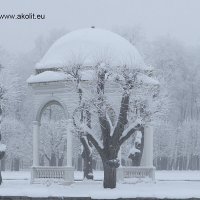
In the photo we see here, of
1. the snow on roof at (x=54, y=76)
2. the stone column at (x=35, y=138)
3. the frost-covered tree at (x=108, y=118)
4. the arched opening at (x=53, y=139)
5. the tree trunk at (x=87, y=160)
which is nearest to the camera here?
the frost-covered tree at (x=108, y=118)

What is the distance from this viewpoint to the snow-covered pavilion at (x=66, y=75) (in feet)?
110

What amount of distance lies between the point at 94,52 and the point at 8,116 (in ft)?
112

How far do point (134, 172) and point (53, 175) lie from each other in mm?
4932

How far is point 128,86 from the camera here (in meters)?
29.9

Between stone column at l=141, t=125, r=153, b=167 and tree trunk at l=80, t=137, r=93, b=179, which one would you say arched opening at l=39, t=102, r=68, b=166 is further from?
stone column at l=141, t=125, r=153, b=167

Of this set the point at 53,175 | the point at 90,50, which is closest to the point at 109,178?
the point at 53,175

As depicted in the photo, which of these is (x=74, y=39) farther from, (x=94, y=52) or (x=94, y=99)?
(x=94, y=99)

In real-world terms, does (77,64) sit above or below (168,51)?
below

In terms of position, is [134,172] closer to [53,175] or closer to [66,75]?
[53,175]

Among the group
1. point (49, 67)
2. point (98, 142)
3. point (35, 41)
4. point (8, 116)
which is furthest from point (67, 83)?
point (35, 41)

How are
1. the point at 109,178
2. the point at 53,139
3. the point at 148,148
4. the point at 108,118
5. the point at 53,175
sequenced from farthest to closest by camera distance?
the point at 53,139
the point at 148,148
the point at 53,175
the point at 108,118
the point at 109,178

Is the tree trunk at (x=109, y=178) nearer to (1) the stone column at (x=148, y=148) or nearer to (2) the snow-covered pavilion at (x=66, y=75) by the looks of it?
(2) the snow-covered pavilion at (x=66, y=75)

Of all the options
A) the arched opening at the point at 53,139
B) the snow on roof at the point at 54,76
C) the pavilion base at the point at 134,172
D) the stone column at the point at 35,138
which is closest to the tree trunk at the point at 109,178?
the pavilion base at the point at 134,172

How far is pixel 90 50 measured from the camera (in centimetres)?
3412
